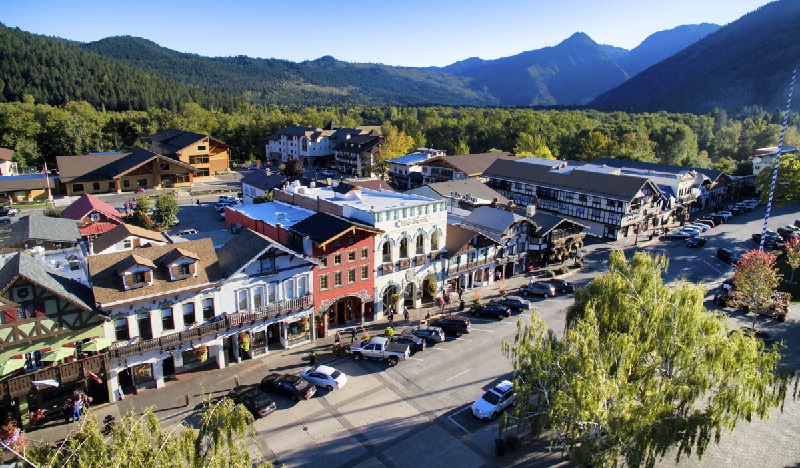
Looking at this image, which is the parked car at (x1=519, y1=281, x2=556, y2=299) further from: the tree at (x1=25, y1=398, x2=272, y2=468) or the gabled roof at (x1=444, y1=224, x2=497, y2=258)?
the tree at (x1=25, y1=398, x2=272, y2=468)

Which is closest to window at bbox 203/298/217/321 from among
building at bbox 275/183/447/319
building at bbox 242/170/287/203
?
building at bbox 275/183/447/319

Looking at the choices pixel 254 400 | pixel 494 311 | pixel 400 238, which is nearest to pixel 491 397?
pixel 494 311

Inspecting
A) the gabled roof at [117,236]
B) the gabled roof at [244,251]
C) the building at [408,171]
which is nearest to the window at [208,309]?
the gabled roof at [244,251]

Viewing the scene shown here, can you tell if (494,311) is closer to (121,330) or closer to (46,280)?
(121,330)

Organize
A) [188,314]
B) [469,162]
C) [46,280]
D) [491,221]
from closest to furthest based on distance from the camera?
[46,280], [188,314], [491,221], [469,162]

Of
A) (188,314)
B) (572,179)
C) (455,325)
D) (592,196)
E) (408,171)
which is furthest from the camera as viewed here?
(408,171)

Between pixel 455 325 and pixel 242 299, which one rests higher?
pixel 242 299

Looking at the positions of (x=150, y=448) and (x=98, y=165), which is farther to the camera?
(x=98, y=165)
